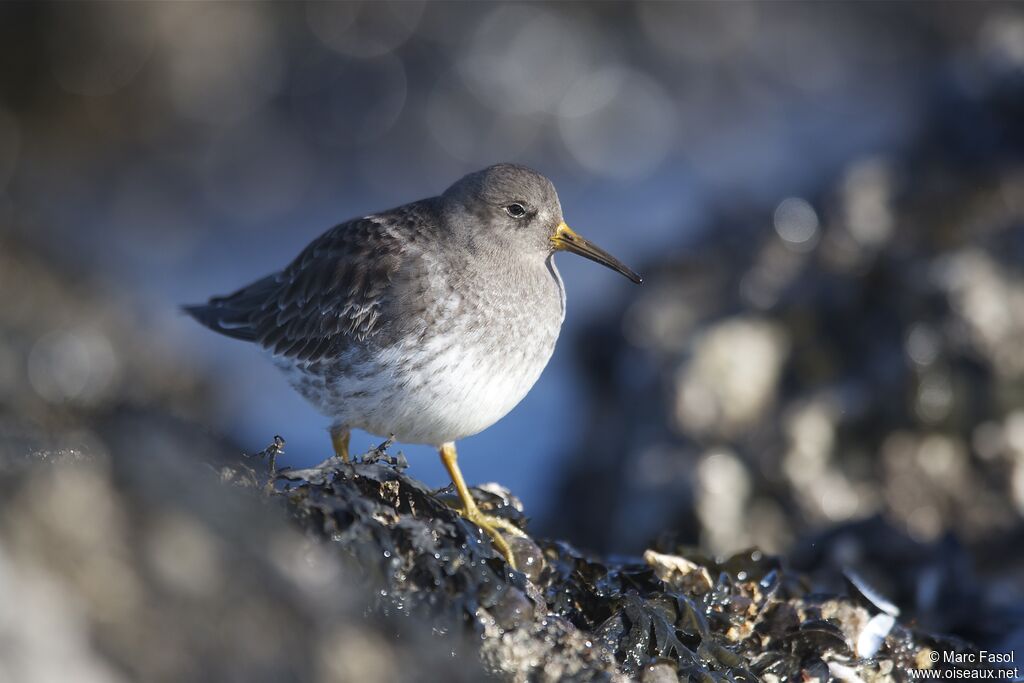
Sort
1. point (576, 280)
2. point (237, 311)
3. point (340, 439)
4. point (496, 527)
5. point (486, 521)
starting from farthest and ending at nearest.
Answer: point (576, 280), point (237, 311), point (340, 439), point (496, 527), point (486, 521)

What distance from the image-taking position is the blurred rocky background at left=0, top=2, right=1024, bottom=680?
2688mm

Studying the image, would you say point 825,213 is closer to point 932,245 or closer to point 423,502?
point 932,245

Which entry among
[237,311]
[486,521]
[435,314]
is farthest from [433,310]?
[237,311]

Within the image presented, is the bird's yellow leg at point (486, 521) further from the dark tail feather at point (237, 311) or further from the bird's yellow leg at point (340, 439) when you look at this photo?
the dark tail feather at point (237, 311)

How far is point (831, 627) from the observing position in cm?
417

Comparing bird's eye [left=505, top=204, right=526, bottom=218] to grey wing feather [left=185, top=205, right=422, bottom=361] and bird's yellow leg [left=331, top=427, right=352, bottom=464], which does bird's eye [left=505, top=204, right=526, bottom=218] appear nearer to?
grey wing feather [left=185, top=205, right=422, bottom=361]

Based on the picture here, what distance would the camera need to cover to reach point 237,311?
6.26 m

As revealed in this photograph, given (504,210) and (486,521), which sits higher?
(504,210)

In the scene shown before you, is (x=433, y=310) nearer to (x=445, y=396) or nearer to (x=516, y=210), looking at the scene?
(x=445, y=396)

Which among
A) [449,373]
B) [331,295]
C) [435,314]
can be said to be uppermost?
[331,295]

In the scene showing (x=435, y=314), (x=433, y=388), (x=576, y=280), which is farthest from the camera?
(x=576, y=280)

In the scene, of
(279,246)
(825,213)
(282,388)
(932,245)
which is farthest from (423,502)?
(279,246)

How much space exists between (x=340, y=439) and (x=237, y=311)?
1.36 meters

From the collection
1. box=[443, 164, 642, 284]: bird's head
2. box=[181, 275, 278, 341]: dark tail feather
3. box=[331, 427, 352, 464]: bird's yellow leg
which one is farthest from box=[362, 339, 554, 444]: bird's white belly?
box=[181, 275, 278, 341]: dark tail feather
